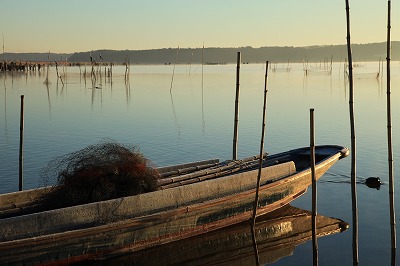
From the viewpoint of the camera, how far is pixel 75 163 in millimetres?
10492

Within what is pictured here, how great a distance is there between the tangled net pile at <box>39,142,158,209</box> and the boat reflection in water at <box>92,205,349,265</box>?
→ 3.66 feet

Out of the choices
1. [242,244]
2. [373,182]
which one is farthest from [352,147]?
[373,182]

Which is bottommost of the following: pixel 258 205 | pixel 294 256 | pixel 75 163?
pixel 294 256

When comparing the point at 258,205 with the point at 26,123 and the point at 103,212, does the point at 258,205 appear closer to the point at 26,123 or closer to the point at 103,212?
the point at 103,212

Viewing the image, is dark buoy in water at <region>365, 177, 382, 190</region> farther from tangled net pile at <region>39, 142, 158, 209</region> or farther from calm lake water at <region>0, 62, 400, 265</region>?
tangled net pile at <region>39, 142, 158, 209</region>

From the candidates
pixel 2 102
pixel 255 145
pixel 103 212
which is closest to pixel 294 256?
pixel 103 212

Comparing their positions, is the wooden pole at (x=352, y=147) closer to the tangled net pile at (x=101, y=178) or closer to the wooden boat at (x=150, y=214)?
the wooden boat at (x=150, y=214)

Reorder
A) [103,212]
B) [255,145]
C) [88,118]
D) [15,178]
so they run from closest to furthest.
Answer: [103,212], [15,178], [255,145], [88,118]

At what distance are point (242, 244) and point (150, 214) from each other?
212cm

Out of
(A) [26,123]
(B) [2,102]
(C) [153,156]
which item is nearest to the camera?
(C) [153,156]

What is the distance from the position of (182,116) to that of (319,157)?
57.8 ft

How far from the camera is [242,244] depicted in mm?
11070

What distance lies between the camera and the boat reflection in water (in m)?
10.2

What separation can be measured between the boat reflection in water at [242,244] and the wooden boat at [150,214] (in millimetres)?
185
